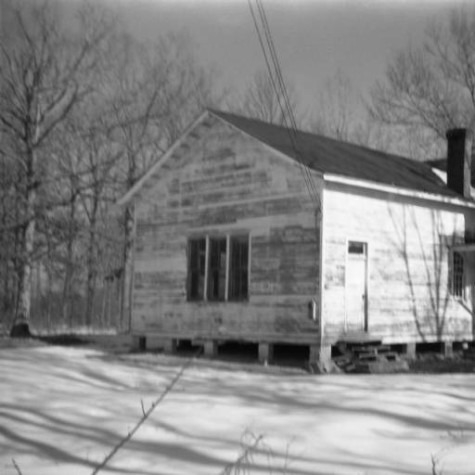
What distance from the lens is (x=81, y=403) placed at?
8.89 meters

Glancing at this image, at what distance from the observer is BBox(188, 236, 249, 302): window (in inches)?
605

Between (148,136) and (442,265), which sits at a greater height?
(148,136)

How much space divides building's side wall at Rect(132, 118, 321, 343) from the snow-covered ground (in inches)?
96.6

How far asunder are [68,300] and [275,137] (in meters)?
26.7

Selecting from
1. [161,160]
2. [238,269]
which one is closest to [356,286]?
[238,269]

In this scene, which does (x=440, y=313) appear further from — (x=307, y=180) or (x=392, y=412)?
(x=392, y=412)

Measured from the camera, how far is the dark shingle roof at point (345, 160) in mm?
14781

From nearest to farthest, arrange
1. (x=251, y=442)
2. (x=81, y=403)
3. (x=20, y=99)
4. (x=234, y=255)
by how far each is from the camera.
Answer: (x=251, y=442), (x=81, y=403), (x=234, y=255), (x=20, y=99)

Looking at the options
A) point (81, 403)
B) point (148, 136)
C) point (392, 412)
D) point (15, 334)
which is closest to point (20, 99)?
point (15, 334)

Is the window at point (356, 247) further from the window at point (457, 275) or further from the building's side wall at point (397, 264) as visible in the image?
the window at point (457, 275)

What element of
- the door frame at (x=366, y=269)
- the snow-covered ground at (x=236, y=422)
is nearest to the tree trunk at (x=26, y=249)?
the snow-covered ground at (x=236, y=422)

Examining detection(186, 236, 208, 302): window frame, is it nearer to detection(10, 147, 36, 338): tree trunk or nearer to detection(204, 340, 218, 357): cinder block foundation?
detection(204, 340, 218, 357): cinder block foundation

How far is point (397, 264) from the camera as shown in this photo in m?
15.6

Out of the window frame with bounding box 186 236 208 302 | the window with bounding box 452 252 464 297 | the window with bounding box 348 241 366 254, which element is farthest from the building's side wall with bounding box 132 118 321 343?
the window with bounding box 452 252 464 297
